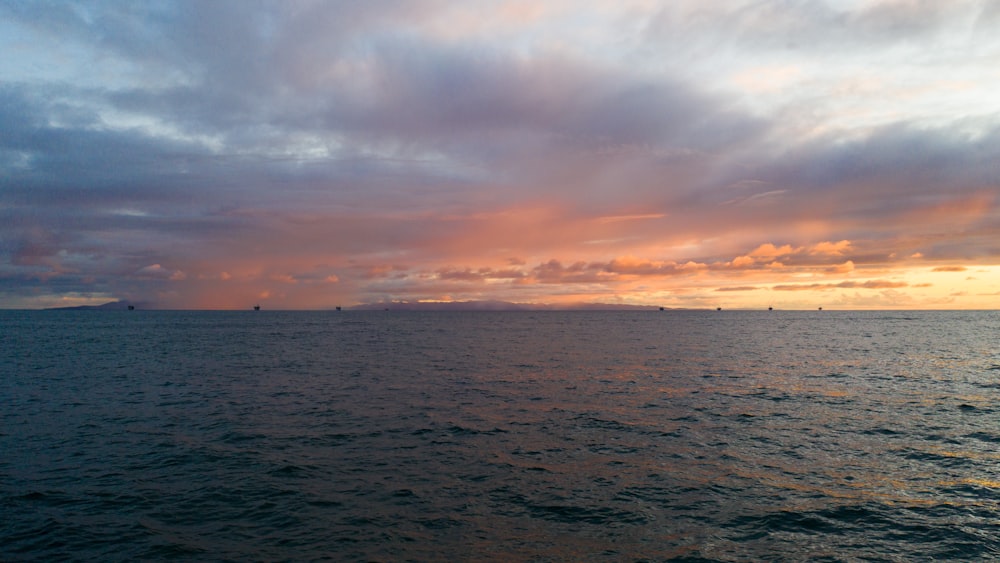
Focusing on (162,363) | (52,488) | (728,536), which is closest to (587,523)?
(728,536)

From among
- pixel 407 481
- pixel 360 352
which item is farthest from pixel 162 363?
pixel 407 481

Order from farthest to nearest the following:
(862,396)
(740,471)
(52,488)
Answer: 1. (862,396)
2. (740,471)
3. (52,488)

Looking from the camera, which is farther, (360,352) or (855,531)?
(360,352)

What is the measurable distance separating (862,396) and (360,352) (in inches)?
2752

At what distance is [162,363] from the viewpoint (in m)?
73.9

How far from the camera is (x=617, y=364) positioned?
69.2 meters

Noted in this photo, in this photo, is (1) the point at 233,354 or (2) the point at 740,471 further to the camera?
(1) the point at 233,354

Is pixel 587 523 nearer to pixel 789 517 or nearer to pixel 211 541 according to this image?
pixel 789 517

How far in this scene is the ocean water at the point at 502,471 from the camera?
1741 centimetres

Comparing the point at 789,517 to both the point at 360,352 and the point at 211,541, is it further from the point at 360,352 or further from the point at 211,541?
the point at 360,352

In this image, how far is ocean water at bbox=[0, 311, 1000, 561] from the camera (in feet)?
57.1

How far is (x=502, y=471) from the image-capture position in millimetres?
24641

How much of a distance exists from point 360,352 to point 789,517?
7865 centimetres

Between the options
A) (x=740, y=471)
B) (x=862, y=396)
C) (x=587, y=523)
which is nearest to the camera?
(x=587, y=523)
